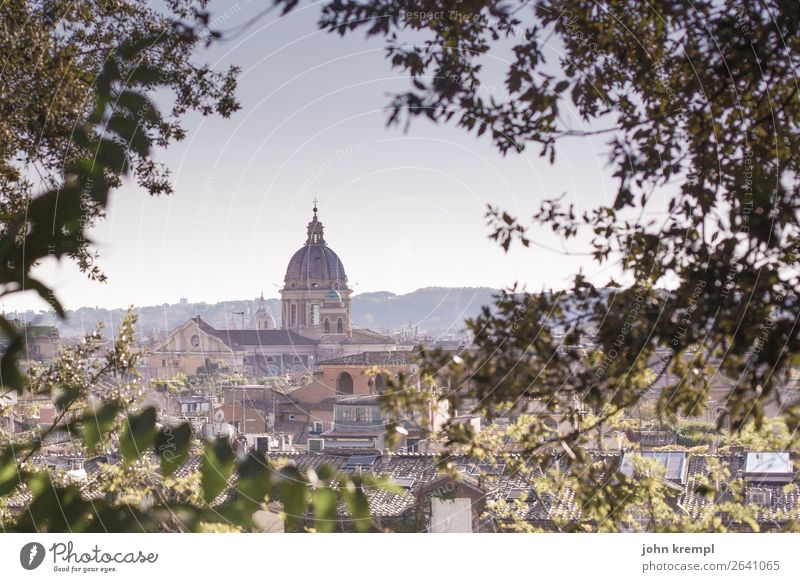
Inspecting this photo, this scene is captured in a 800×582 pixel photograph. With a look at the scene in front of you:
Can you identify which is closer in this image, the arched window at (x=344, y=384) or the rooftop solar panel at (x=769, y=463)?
the arched window at (x=344, y=384)

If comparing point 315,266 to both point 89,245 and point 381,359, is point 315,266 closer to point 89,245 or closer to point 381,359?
point 381,359

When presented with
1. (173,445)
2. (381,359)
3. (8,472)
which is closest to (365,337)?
(381,359)

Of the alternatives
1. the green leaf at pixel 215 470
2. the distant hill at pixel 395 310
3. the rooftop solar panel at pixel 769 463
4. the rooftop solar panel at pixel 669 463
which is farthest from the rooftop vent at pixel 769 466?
the green leaf at pixel 215 470

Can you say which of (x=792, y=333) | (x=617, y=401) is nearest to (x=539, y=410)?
(x=617, y=401)

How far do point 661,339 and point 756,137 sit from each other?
316 mm

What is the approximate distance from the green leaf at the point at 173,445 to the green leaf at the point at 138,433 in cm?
1

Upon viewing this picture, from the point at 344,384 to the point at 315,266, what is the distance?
160 millimetres

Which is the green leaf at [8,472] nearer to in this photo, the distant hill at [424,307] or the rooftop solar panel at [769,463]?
the distant hill at [424,307]

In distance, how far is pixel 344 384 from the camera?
1002 mm

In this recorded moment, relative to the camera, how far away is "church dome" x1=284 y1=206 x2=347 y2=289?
3.29 ft

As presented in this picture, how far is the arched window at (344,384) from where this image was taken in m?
1.00

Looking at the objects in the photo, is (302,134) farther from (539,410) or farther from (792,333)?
(792,333)

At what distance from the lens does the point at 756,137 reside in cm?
108

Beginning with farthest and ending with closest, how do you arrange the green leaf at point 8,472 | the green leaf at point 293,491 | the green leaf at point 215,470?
the green leaf at point 8,472 → the green leaf at point 215,470 → the green leaf at point 293,491
